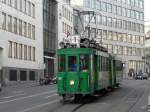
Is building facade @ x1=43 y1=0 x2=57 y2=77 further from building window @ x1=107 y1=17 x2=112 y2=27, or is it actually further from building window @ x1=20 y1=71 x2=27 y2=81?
building window @ x1=107 y1=17 x2=112 y2=27

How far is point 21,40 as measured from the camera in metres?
66.9

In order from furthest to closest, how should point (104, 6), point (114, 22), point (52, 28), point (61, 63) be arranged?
point (114, 22)
point (104, 6)
point (52, 28)
point (61, 63)

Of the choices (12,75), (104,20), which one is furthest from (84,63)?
(104,20)

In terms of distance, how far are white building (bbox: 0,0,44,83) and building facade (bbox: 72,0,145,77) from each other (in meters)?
39.4

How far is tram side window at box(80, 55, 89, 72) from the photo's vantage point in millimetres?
23672

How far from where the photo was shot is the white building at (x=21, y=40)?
60409 mm

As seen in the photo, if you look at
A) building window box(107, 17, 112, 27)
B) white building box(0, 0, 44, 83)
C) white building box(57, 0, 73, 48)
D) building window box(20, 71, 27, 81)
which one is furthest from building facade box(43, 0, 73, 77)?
building window box(107, 17, 112, 27)

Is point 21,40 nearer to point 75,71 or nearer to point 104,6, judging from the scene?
point 75,71

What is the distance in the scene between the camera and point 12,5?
6356cm

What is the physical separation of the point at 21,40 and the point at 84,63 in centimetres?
4401

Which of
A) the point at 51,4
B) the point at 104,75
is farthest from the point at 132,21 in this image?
the point at 104,75

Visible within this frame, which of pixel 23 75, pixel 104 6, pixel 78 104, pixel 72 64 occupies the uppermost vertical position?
pixel 104 6

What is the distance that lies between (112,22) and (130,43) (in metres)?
12.0

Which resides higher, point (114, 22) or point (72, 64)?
point (114, 22)
